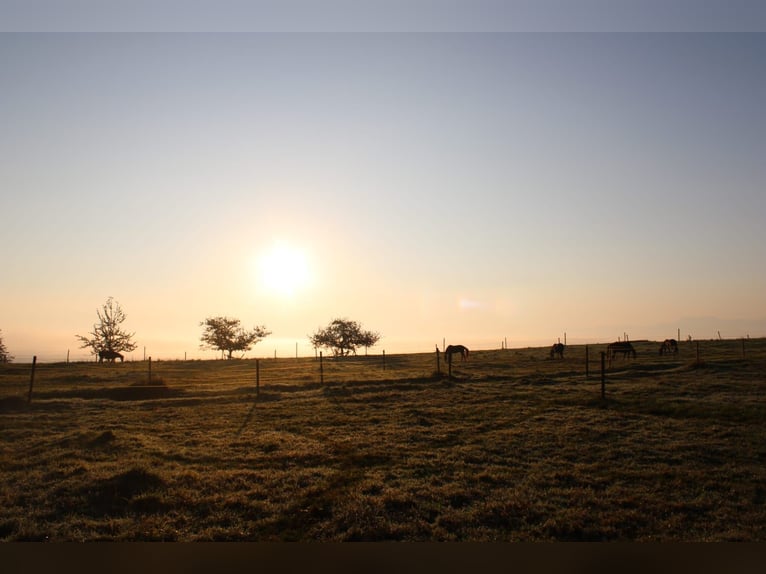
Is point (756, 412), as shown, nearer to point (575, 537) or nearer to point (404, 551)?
point (575, 537)

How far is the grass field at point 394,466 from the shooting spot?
26.6 feet

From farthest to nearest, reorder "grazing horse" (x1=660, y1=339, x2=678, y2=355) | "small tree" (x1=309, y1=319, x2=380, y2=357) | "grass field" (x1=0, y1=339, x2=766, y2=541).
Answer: "small tree" (x1=309, y1=319, x2=380, y2=357)
"grazing horse" (x1=660, y1=339, x2=678, y2=355)
"grass field" (x1=0, y1=339, x2=766, y2=541)

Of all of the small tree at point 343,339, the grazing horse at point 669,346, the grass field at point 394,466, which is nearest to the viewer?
the grass field at point 394,466

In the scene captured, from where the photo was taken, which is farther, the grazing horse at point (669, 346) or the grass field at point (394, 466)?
the grazing horse at point (669, 346)

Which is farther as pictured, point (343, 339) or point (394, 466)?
point (343, 339)

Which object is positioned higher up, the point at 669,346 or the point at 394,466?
the point at 669,346

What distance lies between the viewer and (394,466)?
1208cm

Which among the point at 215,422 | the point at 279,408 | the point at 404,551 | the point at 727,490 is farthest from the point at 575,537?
the point at 279,408

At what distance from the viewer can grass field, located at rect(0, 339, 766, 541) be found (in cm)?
809

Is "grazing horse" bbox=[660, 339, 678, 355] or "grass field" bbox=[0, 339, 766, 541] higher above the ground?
"grazing horse" bbox=[660, 339, 678, 355]

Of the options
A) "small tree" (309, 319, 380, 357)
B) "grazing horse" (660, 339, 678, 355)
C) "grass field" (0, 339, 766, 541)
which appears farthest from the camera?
"small tree" (309, 319, 380, 357)

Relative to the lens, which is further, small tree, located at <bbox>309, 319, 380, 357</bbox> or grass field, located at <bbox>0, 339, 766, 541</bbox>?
small tree, located at <bbox>309, 319, 380, 357</bbox>

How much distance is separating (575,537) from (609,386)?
2063cm

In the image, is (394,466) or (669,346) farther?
(669,346)
